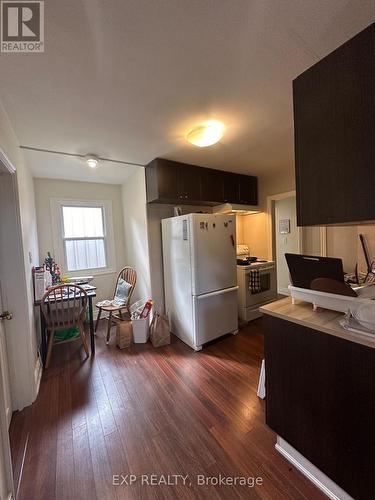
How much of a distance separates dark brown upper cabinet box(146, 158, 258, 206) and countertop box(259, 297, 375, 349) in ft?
6.56

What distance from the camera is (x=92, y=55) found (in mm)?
1165

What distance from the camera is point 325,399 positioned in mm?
1068

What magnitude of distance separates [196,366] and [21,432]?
1.51 m

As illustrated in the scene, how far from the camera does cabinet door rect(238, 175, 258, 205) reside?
364 cm

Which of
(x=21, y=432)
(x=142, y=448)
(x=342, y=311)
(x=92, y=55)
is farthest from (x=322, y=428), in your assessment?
(x=92, y=55)

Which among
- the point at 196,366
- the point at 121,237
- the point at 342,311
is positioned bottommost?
the point at 196,366

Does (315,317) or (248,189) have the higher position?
(248,189)

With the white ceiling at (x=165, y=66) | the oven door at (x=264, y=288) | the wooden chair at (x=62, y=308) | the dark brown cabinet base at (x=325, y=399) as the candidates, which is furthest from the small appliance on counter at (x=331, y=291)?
the wooden chair at (x=62, y=308)

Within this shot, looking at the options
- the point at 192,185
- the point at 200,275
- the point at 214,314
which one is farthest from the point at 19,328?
the point at 192,185

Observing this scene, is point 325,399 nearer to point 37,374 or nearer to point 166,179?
point 37,374

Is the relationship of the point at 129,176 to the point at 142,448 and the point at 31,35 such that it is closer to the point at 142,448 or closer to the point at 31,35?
the point at 31,35

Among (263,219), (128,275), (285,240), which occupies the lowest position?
(128,275)

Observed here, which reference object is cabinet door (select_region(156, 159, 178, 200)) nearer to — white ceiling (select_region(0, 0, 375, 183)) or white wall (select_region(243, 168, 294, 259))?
white ceiling (select_region(0, 0, 375, 183))

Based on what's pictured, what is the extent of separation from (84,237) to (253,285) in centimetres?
296
